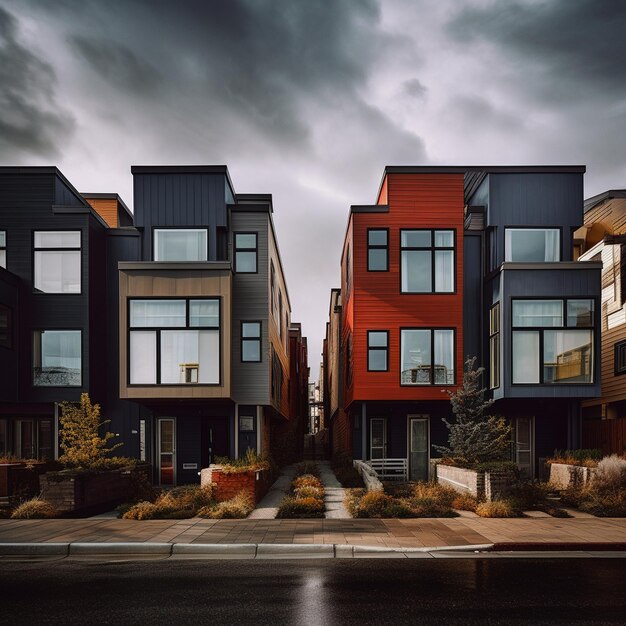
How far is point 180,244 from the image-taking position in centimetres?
2297

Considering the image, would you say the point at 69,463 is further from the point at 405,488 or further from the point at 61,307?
the point at 405,488

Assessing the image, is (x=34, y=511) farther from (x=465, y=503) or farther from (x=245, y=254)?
(x=245, y=254)

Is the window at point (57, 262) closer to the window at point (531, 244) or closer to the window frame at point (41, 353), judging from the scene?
the window frame at point (41, 353)

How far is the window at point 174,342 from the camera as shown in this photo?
2066 cm

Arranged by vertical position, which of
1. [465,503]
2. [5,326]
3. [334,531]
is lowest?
[465,503]

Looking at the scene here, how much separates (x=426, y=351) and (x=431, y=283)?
2549mm

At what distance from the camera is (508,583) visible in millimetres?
9219

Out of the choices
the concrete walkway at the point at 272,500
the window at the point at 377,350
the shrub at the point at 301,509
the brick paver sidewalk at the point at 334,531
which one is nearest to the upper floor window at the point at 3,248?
the brick paver sidewalk at the point at 334,531

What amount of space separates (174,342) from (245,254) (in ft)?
15.2

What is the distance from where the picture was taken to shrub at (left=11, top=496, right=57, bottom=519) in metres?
14.9

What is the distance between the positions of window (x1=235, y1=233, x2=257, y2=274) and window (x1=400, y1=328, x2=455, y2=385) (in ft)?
20.0

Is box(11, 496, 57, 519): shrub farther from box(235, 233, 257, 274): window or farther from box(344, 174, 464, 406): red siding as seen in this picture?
box(344, 174, 464, 406): red siding

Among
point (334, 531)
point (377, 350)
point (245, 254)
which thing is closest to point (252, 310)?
point (245, 254)

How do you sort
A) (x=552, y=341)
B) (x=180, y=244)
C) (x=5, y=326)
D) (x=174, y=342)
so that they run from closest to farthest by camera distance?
(x=174, y=342)
(x=552, y=341)
(x=5, y=326)
(x=180, y=244)
